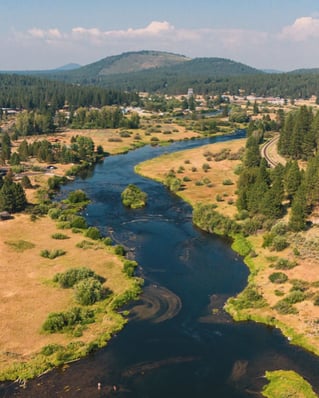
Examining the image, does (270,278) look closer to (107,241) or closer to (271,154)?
(107,241)

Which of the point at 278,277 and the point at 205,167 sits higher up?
the point at 205,167

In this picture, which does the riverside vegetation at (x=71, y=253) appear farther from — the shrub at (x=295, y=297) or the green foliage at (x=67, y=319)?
the shrub at (x=295, y=297)

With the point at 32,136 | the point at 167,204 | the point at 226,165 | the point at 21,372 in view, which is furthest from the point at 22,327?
the point at 32,136

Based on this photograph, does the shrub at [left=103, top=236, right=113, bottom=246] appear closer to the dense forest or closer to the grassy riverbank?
the grassy riverbank

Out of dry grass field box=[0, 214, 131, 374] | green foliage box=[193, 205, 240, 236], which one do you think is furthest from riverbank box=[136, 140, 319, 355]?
dry grass field box=[0, 214, 131, 374]

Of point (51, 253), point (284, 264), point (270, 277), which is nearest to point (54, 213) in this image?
point (51, 253)

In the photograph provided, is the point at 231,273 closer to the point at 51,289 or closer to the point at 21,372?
the point at 51,289
